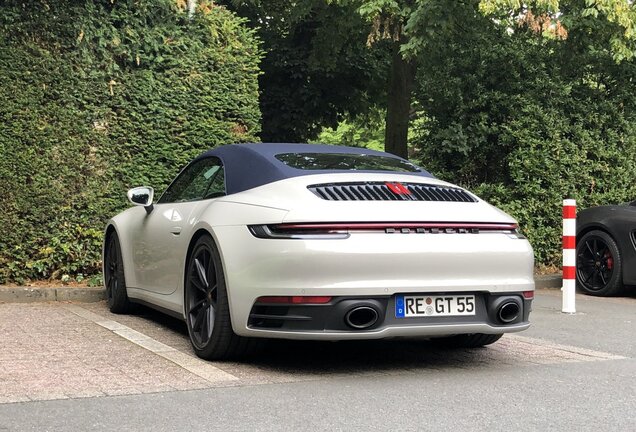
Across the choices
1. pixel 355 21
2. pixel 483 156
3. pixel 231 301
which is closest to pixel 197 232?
pixel 231 301

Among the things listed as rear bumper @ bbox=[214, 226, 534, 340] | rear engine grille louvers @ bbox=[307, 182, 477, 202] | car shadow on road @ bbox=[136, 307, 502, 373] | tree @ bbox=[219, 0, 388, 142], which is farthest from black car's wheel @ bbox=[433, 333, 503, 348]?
tree @ bbox=[219, 0, 388, 142]

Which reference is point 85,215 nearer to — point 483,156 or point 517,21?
point 483,156

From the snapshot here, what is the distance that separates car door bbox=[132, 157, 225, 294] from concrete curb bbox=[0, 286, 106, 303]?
162 cm

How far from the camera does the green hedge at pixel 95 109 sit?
829 centimetres

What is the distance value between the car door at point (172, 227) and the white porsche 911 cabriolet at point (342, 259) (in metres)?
0.14

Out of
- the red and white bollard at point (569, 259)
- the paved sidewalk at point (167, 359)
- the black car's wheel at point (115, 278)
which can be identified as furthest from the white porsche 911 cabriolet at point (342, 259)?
the red and white bollard at point (569, 259)

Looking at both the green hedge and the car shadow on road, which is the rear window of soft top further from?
the green hedge

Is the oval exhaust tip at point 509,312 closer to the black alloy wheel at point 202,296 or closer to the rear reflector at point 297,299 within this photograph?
the rear reflector at point 297,299

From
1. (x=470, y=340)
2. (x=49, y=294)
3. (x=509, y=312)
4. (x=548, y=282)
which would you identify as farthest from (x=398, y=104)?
(x=509, y=312)

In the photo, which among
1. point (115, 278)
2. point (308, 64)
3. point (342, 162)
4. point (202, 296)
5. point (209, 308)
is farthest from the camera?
point (308, 64)

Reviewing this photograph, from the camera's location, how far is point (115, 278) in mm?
7465

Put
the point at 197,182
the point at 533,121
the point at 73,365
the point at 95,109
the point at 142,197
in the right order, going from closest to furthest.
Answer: the point at 73,365
the point at 197,182
the point at 142,197
the point at 95,109
the point at 533,121

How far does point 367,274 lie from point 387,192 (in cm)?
64

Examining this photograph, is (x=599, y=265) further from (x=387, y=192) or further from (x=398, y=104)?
(x=398, y=104)
